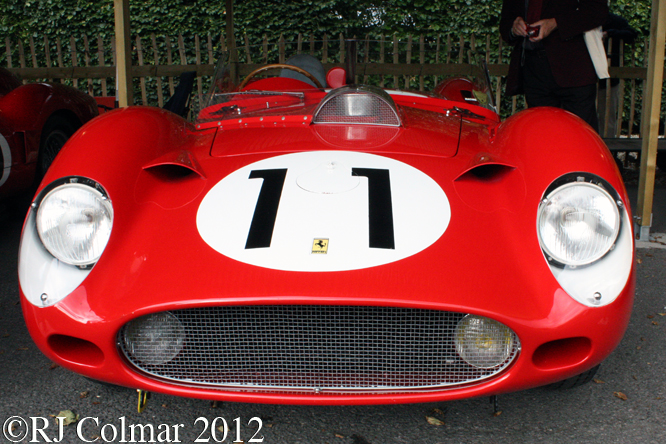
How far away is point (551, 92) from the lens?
11.1 ft

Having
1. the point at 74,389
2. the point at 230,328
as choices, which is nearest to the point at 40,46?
the point at 74,389

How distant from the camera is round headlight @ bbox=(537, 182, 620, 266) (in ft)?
4.57

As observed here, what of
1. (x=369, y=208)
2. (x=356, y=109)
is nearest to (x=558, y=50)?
(x=356, y=109)

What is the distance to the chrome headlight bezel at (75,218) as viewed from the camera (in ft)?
4.69

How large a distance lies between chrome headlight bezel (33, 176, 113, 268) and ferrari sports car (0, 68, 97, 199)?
1.91 metres

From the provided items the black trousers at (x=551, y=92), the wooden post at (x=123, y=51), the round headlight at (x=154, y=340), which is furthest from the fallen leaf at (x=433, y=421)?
the black trousers at (x=551, y=92)

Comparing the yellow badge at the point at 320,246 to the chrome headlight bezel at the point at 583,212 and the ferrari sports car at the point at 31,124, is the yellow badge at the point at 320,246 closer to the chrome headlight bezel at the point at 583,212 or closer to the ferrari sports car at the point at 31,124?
the chrome headlight bezel at the point at 583,212

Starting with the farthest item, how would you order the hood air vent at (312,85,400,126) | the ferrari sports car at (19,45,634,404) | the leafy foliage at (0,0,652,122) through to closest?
the leafy foliage at (0,0,652,122) < the hood air vent at (312,85,400,126) < the ferrari sports car at (19,45,634,404)

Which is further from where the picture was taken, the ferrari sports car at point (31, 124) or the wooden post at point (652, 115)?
the ferrari sports car at point (31, 124)

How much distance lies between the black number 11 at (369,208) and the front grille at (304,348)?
6.5 inches

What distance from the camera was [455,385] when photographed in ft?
4.40

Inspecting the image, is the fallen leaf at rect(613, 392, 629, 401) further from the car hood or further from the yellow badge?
the yellow badge

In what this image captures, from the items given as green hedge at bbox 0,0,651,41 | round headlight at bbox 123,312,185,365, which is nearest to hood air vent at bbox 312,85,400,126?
round headlight at bbox 123,312,185,365

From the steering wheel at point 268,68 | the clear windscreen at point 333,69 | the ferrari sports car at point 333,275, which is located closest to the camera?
the ferrari sports car at point 333,275
